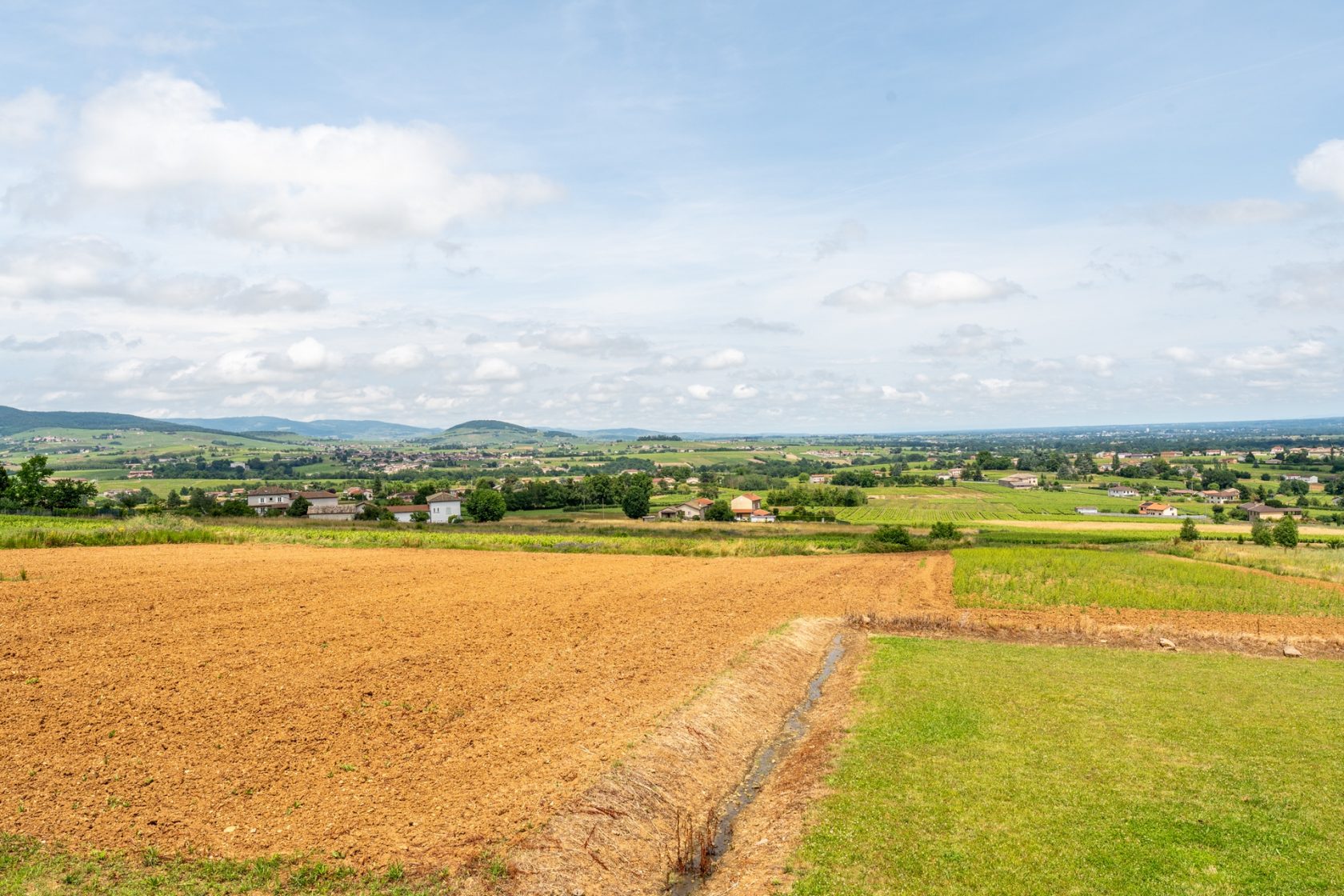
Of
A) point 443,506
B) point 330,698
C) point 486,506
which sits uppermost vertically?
point 330,698

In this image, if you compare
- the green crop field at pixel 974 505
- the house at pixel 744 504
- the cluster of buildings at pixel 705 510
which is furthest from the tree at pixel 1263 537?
the house at pixel 744 504

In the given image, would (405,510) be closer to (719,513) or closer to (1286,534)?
(719,513)

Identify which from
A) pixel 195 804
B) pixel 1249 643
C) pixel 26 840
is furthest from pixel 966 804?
pixel 1249 643

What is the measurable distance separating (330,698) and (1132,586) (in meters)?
29.6

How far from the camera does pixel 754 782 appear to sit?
40.2 ft

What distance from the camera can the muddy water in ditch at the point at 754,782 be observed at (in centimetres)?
934

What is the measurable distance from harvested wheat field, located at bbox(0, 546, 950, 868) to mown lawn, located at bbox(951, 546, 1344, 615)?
15.2 ft

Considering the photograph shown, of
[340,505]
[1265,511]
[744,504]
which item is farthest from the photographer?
[340,505]

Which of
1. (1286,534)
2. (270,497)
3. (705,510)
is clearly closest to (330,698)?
(1286,534)

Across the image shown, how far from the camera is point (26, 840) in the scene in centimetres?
837

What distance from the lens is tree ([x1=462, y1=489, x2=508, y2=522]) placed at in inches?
3019

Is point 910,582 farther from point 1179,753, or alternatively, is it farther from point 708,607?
point 1179,753

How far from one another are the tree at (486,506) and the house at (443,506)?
A: 1666 cm

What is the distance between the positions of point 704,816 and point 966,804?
377 centimetres
